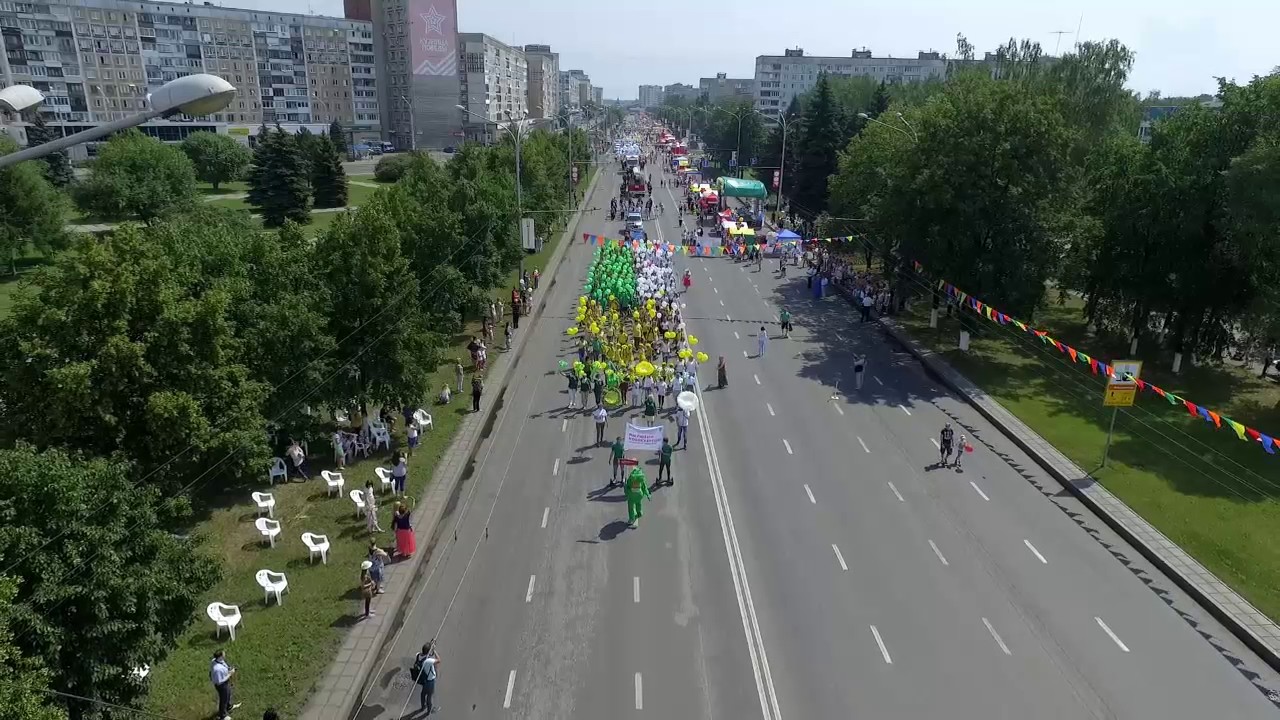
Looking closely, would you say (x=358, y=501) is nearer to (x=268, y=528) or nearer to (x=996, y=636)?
(x=268, y=528)

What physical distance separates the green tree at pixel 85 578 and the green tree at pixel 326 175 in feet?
198

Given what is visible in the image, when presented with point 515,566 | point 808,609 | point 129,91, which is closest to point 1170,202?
point 808,609

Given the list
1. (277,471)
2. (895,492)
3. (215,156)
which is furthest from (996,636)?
(215,156)

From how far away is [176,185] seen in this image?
54.6 m

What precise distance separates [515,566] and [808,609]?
5.96 metres

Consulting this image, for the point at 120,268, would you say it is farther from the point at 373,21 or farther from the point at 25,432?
the point at 373,21

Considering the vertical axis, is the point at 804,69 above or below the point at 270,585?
above

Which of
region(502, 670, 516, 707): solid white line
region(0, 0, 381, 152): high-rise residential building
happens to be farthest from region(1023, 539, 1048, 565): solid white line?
region(0, 0, 381, 152): high-rise residential building

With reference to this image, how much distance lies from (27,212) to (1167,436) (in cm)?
5441

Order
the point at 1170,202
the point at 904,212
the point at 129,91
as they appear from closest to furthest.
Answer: the point at 1170,202 < the point at 904,212 < the point at 129,91

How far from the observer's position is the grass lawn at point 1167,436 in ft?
57.3

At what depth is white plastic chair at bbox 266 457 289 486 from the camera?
63.8 ft

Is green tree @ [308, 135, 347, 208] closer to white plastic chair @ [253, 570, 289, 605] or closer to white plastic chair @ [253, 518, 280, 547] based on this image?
white plastic chair @ [253, 518, 280, 547]

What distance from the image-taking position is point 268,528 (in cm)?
1686
